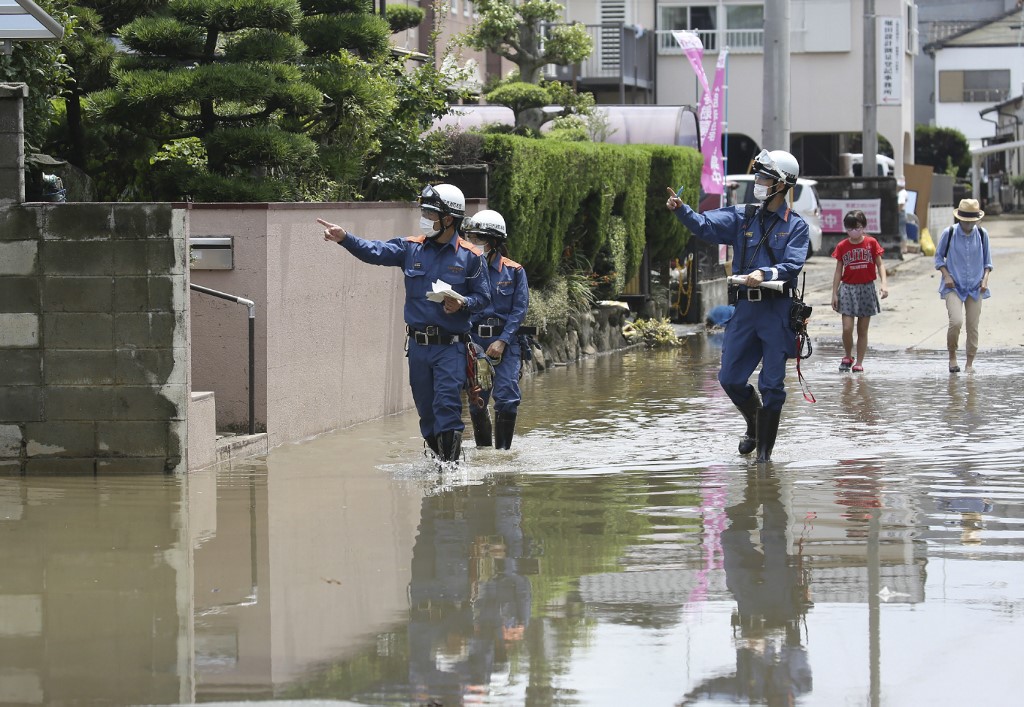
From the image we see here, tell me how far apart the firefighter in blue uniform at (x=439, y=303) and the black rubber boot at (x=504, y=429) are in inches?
38.3

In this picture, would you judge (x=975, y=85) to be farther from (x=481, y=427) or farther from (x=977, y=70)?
(x=481, y=427)

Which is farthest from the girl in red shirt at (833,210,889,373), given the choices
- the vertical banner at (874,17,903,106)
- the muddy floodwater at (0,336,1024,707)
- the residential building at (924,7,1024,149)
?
the residential building at (924,7,1024,149)

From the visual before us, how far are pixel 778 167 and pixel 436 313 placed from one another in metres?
2.44

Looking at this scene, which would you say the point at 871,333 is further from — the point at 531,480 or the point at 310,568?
the point at 310,568

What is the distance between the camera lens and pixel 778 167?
10.4 metres

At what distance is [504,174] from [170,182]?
12.7 ft

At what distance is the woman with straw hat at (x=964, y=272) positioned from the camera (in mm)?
15906

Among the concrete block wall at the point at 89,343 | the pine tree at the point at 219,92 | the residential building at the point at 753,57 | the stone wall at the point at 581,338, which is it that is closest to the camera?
the concrete block wall at the point at 89,343

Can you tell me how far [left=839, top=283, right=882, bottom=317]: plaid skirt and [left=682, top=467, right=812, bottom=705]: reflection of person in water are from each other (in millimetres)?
7165

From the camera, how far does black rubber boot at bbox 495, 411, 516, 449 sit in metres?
11.0

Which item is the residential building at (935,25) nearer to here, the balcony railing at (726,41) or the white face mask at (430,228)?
the balcony railing at (726,41)

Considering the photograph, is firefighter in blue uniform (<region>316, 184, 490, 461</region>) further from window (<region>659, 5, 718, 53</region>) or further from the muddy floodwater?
window (<region>659, 5, 718, 53</region>)

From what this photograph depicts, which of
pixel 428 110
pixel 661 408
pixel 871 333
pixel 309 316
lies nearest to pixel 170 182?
pixel 309 316

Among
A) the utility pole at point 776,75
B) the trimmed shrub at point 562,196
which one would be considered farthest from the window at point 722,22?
the trimmed shrub at point 562,196
